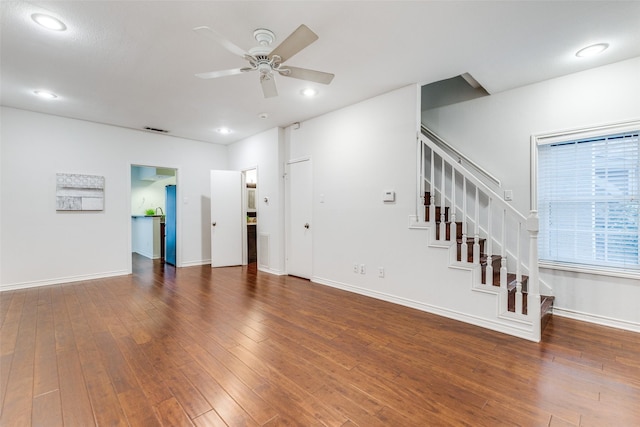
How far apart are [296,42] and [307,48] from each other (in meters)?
0.70

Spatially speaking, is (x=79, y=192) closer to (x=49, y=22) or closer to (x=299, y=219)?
(x=49, y=22)

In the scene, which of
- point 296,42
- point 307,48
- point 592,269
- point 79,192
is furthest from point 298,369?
point 79,192

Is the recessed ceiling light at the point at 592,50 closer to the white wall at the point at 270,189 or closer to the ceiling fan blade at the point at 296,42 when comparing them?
the ceiling fan blade at the point at 296,42

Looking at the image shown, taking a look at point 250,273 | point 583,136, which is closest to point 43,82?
point 250,273

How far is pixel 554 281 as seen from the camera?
3291mm

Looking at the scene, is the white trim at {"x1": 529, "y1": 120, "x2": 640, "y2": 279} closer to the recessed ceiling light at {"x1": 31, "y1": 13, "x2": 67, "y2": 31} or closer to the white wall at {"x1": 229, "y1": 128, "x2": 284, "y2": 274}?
the white wall at {"x1": 229, "y1": 128, "x2": 284, "y2": 274}

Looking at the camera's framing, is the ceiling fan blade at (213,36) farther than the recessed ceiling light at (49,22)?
No

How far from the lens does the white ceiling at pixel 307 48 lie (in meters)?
2.20

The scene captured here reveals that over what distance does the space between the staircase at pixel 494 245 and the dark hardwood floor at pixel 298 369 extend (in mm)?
269

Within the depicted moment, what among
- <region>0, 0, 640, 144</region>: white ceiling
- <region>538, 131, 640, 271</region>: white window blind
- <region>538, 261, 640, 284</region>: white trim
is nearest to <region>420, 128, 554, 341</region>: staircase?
<region>538, 261, 640, 284</region>: white trim

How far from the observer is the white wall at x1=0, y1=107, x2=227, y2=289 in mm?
4328

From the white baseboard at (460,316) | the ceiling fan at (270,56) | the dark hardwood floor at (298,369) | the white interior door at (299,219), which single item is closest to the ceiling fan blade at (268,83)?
the ceiling fan at (270,56)

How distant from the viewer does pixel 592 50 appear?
8.89ft

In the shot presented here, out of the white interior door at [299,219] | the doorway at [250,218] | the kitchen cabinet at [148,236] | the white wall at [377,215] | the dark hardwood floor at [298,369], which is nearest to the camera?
the dark hardwood floor at [298,369]
